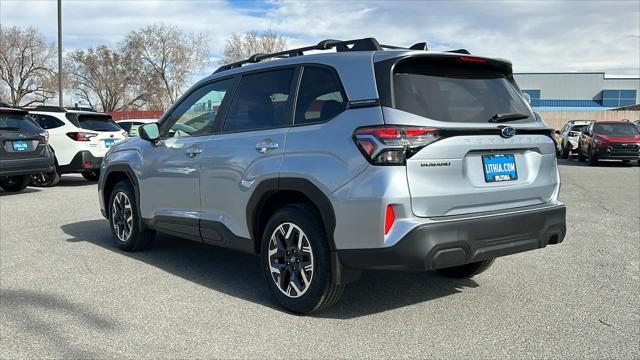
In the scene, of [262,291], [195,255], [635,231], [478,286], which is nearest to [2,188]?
[195,255]

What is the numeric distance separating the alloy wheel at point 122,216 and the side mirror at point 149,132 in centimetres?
85

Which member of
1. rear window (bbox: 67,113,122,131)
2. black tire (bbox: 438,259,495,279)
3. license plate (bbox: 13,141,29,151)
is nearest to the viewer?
black tire (bbox: 438,259,495,279)

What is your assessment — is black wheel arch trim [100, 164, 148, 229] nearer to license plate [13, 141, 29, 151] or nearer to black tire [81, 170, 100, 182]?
license plate [13, 141, 29, 151]

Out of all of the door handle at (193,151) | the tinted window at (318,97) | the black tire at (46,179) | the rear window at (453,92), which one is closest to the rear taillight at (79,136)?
the black tire at (46,179)

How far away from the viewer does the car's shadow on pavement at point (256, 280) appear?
14.8ft

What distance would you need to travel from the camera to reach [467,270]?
511 centimetres

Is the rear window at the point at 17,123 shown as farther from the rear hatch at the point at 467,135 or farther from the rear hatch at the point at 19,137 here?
the rear hatch at the point at 467,135

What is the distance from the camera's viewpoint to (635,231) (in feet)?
24.7

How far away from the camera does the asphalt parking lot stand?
3641 mm

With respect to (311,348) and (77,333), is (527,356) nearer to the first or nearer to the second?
(311,348)

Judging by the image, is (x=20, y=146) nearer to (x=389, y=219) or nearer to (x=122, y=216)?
(x=122, y=216)

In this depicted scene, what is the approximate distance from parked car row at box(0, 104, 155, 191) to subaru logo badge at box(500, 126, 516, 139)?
9.07m

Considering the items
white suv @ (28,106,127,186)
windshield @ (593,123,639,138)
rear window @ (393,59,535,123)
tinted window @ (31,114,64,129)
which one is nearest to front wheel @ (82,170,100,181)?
white suv @ (28,106,127,186)

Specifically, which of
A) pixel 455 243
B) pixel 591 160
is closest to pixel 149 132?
pixel 455 243
